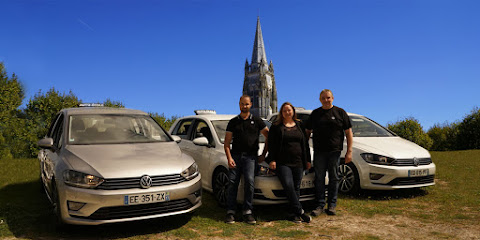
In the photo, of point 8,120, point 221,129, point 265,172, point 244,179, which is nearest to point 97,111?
point 221,129

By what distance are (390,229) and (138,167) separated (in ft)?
11.9

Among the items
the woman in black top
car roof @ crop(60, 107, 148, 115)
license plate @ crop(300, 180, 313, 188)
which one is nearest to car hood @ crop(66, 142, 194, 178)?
car roof @ crop(60, 107, 148, 115)

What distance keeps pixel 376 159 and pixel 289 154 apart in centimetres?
258

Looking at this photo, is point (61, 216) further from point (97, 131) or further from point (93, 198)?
point (97, 131)

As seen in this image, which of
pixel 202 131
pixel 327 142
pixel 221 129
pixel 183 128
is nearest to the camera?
pixel 327 142

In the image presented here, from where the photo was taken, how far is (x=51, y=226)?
16.0 ft

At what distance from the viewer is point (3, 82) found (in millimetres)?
26047

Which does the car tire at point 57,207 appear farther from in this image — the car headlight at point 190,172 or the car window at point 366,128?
the car window at point 366,128

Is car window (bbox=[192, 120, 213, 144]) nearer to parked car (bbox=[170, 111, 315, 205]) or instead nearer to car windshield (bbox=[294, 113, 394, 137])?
parked car (bbox=[170, 111, 315, 205])

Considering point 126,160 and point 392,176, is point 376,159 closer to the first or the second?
point 392,176

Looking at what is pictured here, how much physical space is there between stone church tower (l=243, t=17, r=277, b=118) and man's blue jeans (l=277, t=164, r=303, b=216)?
8746 cm

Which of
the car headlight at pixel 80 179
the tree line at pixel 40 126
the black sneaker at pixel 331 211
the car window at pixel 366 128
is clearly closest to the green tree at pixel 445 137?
the tree line at pixel 40 126

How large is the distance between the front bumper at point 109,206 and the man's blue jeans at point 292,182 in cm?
145

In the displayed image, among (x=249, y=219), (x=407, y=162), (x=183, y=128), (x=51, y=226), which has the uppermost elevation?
(x=183, y=128)
